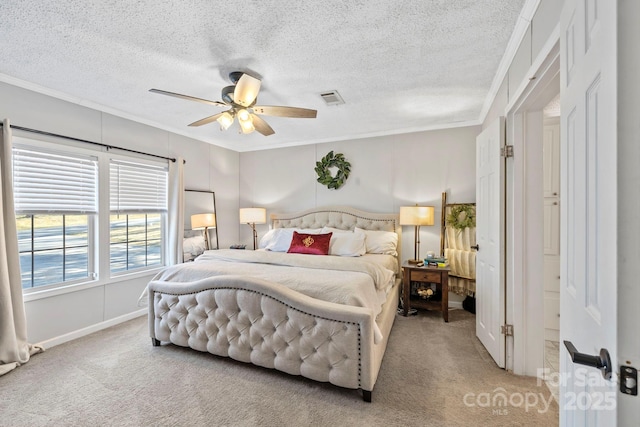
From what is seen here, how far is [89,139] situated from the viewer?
3.11 meters

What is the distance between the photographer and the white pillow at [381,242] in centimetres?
379

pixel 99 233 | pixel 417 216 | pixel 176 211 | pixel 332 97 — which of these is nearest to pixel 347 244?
pixel 417 216

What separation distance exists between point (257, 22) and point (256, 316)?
2070 millimetres

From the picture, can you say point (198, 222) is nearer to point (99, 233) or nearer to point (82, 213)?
point (99, 233)

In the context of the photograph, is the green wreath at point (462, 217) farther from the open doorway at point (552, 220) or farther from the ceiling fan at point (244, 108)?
the ceiling fan at point (244, 108)

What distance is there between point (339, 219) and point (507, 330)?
8.53 feet

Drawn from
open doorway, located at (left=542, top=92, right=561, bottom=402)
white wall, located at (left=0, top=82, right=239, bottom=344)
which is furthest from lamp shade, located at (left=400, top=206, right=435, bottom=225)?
white wall, located at (left=0, top=82, right=239, bottom=344)

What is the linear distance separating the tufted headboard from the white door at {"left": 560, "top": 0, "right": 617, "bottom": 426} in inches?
120

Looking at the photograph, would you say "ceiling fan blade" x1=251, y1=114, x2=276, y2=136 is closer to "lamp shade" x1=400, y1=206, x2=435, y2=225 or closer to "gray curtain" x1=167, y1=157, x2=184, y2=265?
"gray curtain" x1=167, y1=157, x2=184, y2=265

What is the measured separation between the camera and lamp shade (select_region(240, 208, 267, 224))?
185 inches

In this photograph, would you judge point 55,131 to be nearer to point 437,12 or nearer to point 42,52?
point 42,52

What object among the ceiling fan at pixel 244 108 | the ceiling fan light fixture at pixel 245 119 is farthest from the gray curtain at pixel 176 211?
the ceiling fan light fixture at pixel 245 119

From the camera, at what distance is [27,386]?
211 cm

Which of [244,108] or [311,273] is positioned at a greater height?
[244,108]
